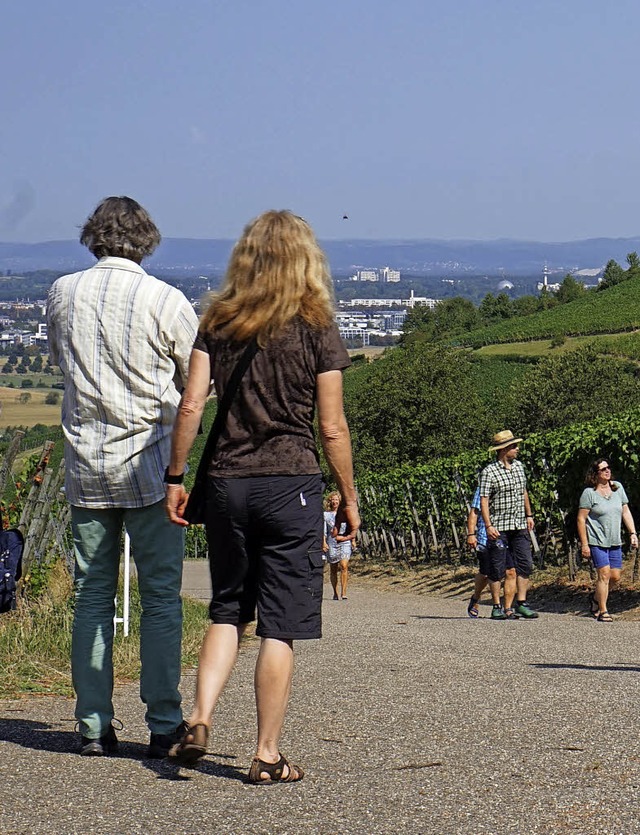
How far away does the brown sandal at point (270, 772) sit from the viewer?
4562 mm

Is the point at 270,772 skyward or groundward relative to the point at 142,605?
groundward

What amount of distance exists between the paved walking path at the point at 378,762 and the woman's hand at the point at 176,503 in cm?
93

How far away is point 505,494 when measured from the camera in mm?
13672

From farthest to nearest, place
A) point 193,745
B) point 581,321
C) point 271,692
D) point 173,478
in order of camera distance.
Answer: point 581,321
point 173,478
point 271,692
point 193,745

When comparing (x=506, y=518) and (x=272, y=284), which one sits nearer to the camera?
(x=272, y=284)

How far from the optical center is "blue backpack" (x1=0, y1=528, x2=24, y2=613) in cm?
534

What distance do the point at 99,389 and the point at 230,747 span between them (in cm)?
156

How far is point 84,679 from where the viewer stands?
206 inches

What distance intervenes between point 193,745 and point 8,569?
4.20 feet

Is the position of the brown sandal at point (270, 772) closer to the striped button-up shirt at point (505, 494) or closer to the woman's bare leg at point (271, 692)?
the woman's bare leg at point (271, 692)

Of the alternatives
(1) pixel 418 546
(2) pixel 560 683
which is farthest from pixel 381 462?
(2) pixel 560 683

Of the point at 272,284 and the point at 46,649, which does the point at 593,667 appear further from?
the point at 272,284

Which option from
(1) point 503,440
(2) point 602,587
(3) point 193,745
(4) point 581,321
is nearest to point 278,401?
(3) point 193,745

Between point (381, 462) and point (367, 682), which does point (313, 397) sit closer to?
point (367, 682)
